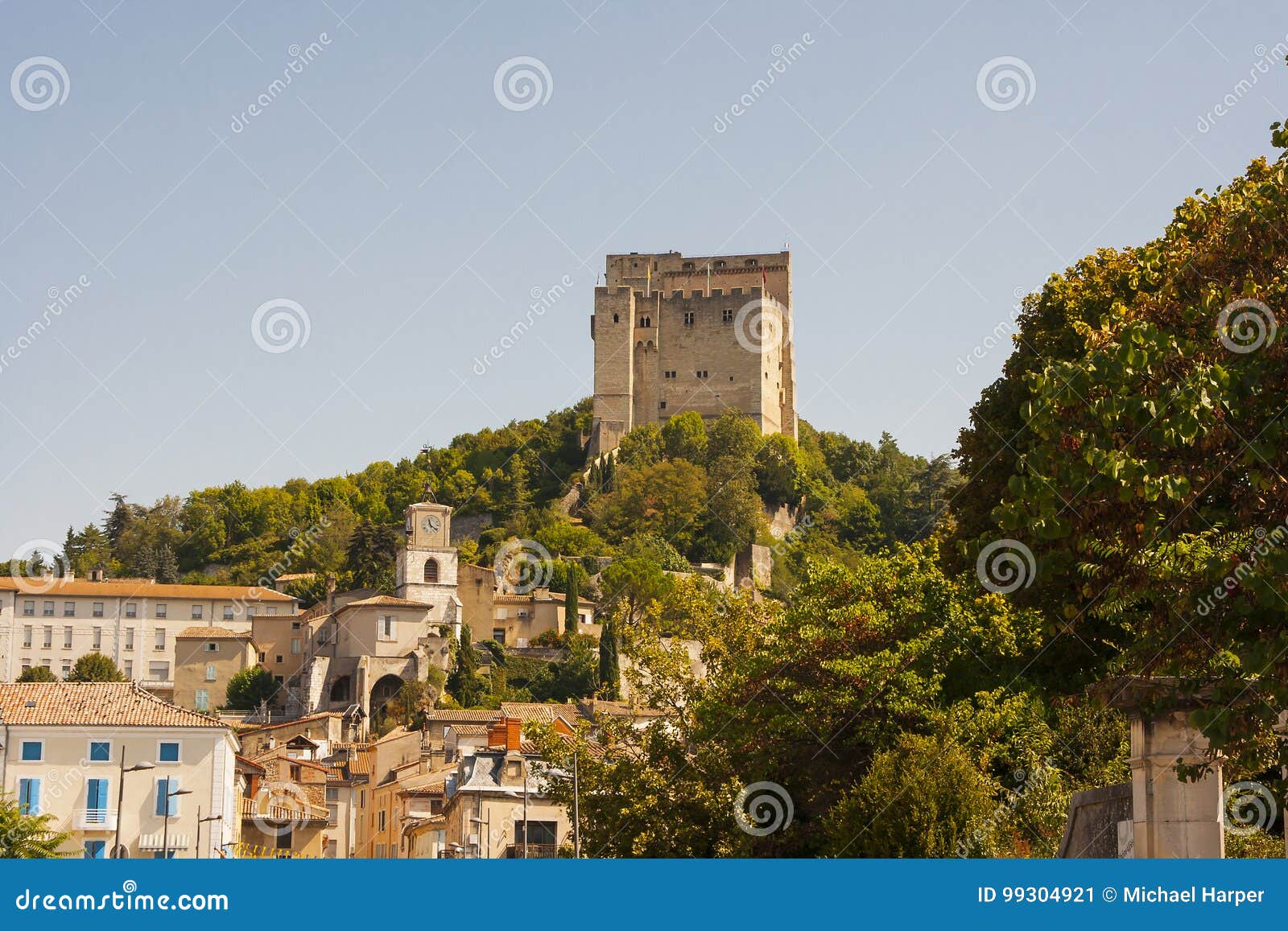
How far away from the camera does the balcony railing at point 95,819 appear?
4909 cm

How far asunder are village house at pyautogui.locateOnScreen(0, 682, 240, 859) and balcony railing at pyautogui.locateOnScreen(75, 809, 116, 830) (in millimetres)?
23

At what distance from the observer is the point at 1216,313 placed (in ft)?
51.6

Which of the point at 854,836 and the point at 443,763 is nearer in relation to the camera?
the point at 854,836

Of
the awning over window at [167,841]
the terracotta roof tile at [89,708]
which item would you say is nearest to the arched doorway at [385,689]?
the terracotta roof tile at [89,708]

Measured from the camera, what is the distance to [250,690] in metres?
109

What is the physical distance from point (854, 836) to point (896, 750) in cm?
184

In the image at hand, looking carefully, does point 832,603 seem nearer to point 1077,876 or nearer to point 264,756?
point 1077,876

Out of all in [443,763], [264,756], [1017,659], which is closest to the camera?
[1017,659]

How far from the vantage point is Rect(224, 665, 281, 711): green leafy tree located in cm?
10850

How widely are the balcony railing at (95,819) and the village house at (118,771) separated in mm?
23

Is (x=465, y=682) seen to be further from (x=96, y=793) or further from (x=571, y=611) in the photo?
(x=96, y=793)

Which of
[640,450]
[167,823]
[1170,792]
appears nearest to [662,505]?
[640,450]

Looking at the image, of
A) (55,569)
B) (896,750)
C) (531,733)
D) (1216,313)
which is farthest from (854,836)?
(55,569)

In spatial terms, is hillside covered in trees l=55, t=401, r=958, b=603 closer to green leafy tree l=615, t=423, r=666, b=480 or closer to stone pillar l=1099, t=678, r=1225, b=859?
green leafy tree l=615, t=423, r=666, b=480
